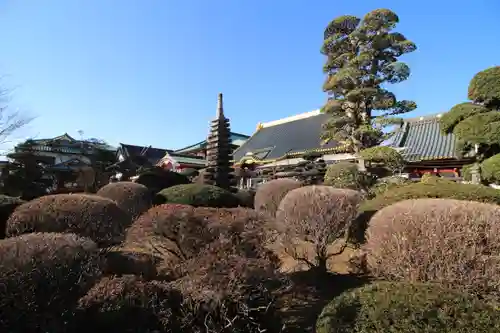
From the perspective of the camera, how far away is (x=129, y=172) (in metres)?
21.3

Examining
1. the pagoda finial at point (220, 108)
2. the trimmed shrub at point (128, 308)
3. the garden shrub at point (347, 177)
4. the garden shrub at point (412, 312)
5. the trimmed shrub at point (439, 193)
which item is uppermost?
the pagoda finial at point (220, 108)

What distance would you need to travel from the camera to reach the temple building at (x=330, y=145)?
16.1 meters

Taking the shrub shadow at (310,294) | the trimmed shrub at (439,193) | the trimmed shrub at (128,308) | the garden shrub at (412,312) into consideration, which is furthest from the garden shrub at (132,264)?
the trimmed shrub at (439,193)

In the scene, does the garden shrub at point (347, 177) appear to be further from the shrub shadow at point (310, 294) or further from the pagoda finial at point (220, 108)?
the pagoda finial at point (220, 108)

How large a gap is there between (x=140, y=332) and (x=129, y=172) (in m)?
18.8

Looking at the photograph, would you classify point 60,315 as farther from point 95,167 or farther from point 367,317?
point 95,167

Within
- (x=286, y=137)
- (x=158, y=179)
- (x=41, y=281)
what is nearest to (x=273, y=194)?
(x=158, y=179)

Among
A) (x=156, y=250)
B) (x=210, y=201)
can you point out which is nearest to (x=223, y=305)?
(x=156, y=250)

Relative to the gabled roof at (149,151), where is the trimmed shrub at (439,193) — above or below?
below

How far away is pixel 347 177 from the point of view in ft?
39.0

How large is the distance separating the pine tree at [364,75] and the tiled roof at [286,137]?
4682 millimetres

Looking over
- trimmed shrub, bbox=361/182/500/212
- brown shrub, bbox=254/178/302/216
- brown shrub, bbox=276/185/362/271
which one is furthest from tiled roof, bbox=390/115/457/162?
brown shrub, bbox=276/185/362/271

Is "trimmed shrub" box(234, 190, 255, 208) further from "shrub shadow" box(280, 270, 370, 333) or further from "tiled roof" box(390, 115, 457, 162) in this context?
"tiled roof" box(390, 115, 457, 162)

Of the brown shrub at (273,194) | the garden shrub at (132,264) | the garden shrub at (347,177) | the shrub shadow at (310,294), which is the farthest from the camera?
the brown shrub at (273,194)
